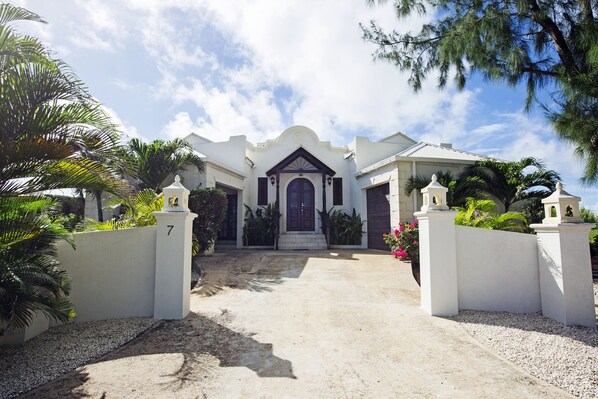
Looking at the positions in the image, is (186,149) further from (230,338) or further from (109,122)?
(230,338)

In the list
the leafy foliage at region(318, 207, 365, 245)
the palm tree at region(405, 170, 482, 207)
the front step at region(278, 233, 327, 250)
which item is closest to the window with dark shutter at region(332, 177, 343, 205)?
the leafy foliage at region(318, 207, 365, 245)

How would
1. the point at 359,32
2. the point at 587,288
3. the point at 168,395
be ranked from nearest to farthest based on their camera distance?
1. the point at 168,395
2. the point at 587,288
3. the point at 359,32

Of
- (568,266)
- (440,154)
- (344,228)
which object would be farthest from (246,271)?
(440,154)

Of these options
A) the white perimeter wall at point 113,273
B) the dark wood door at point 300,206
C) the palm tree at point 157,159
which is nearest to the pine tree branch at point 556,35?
the white perimeter wall at point 113,273

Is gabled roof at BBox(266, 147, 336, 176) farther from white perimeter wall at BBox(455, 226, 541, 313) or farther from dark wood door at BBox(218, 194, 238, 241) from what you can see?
white perimeter wall at BBox(455, 226, 541, 313)

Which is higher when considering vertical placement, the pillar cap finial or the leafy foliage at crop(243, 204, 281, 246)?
the pillar cap finial

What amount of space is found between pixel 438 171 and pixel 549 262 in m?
6.13

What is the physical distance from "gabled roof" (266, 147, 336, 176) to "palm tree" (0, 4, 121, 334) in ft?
31.4

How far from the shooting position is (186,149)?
10531 millimetres

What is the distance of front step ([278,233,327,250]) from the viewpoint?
12.8m

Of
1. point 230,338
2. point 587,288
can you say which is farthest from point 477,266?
point 230,338

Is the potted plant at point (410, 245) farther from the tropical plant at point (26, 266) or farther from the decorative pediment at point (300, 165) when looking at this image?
the decorative pediment at point (300, 165)

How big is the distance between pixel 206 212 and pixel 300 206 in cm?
618

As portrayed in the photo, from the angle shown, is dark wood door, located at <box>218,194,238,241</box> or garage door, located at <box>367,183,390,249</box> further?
dark wood door, located at <box>218,194,238,241</box>
